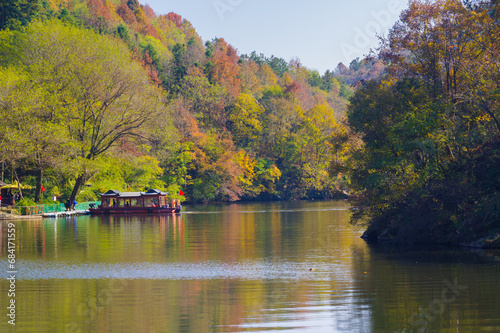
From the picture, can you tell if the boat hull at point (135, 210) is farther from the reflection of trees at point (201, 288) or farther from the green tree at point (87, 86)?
the reflection of trees at point (201, 288)

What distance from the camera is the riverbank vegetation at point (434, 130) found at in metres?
30.1

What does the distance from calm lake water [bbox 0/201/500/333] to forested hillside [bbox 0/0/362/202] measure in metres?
13.4

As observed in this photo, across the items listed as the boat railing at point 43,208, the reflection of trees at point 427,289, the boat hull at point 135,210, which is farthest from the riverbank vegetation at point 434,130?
the boat railing at point 43,208

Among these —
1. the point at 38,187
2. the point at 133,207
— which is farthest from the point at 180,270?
the point at 133,207

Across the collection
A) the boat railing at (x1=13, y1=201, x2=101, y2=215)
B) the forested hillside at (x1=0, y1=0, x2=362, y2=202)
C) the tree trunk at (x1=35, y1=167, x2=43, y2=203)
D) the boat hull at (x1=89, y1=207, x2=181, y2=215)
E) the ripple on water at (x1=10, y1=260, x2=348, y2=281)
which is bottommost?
the ripple on water at (x1=10, y1=260, x2=348, y2=281)

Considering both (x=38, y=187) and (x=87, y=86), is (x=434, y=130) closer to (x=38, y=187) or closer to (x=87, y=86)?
(x=87, y=86)

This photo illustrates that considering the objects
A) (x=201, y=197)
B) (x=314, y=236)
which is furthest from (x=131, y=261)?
(x=201, y=197)

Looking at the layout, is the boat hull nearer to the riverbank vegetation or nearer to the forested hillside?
the forested hillside

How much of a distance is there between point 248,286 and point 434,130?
15524 millimetres

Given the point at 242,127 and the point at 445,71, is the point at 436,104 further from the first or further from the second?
the point at 242,127

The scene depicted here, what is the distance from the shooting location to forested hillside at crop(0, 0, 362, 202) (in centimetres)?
6003

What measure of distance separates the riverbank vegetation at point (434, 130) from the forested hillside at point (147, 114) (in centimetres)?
393

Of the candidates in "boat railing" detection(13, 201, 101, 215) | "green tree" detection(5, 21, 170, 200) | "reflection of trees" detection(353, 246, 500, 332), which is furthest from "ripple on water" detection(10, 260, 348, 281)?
"green tree" detection(5, 21, 170, 200)

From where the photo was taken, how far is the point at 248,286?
20938mm
